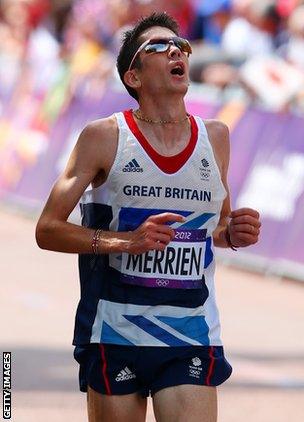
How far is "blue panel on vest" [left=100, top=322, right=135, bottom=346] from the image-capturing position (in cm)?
519

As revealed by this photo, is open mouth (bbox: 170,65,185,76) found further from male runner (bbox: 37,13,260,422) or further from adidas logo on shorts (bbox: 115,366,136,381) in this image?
adidas logo on shorts (bbox: 115,366,136,381)

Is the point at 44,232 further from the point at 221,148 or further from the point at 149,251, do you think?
the point at 221,148

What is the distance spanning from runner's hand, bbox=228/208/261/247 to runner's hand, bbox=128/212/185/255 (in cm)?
32

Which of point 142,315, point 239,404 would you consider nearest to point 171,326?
point 142,315

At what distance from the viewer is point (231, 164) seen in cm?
1331

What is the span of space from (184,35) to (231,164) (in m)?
3.17

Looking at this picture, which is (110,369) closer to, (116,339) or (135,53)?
(116,339)

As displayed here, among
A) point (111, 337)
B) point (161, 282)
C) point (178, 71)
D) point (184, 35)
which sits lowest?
point (111, 337)

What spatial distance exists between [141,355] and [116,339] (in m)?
0.11

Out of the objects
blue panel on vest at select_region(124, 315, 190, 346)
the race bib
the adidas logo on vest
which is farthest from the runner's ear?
blue panel on vest at select_region(124, 315, 190, 346)

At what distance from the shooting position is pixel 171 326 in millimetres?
5199

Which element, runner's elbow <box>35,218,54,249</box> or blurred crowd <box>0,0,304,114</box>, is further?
blurred crowd <box>0,0,304,114</box>

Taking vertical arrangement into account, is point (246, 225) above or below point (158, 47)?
below

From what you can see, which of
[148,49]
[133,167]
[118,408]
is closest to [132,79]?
[148,49]
